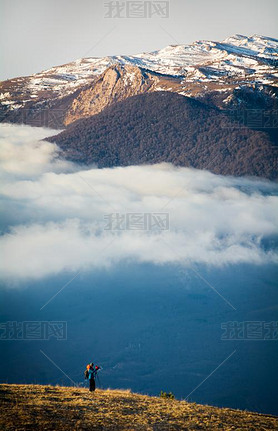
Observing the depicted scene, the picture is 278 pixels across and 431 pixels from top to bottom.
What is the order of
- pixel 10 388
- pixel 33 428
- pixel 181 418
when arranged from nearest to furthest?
pixel 33 428, pixel 181 418, pixel 10 388

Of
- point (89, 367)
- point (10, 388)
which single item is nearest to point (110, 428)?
point (89, 367)

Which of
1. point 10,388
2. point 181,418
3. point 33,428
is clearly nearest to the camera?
point 33,428

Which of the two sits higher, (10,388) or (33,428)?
(33,428)

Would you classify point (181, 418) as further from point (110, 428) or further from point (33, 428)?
point (33, 428)

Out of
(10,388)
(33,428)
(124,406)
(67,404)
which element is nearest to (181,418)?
(124,406)

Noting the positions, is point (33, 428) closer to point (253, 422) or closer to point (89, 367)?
point (89, 367)

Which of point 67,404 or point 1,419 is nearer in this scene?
point 1,419
